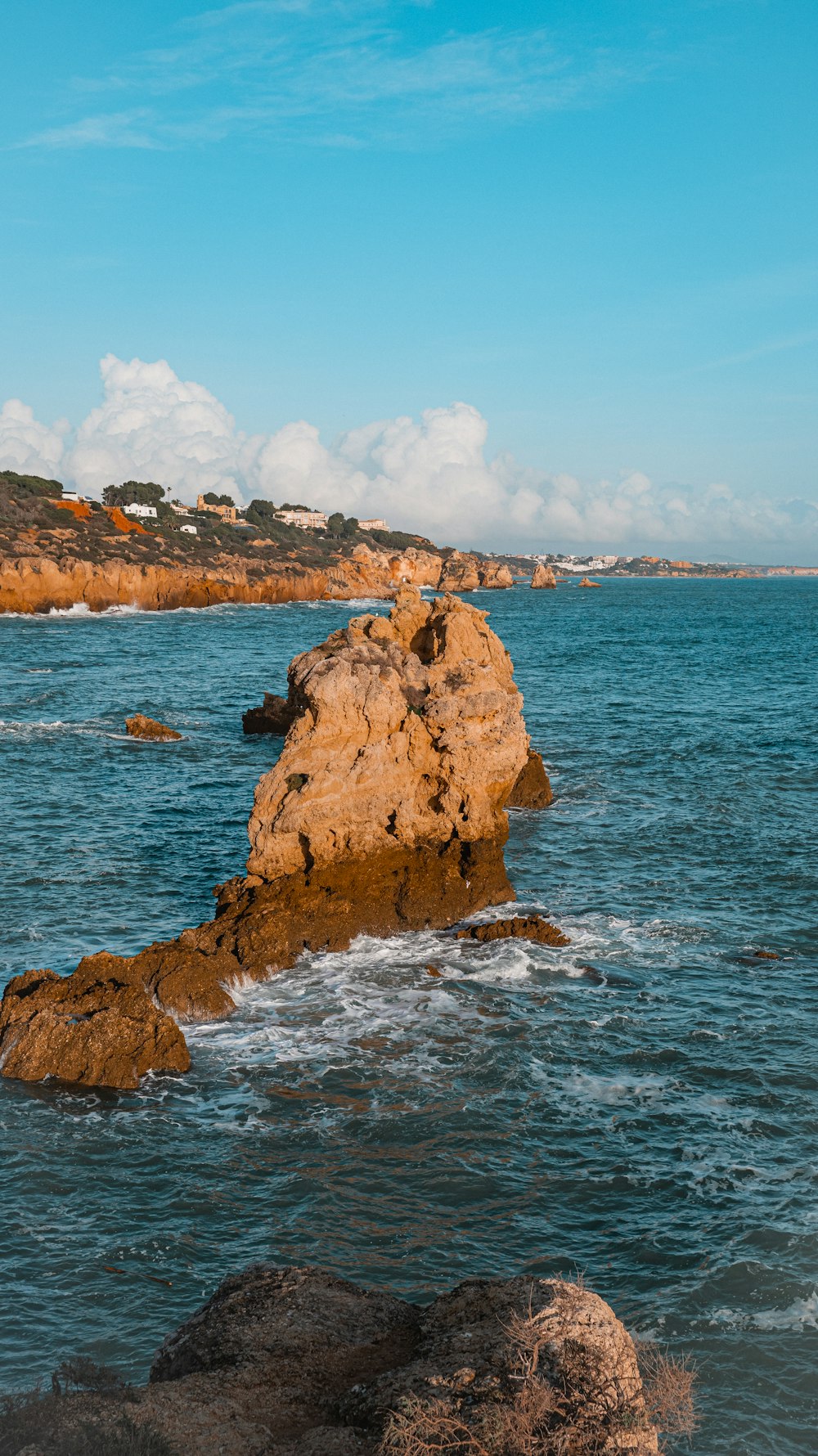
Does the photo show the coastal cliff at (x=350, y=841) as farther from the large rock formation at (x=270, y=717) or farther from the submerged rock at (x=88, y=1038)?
the large rock formation at (x=270, y=717)

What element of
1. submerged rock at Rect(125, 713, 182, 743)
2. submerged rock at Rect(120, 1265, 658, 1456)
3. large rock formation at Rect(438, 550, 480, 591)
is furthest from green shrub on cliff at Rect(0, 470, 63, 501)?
submerged rock at Rect(120, 1265, 658, 1456)

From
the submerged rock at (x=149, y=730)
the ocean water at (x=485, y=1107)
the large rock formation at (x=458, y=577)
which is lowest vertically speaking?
the ocean water at (x=485, y=1107)

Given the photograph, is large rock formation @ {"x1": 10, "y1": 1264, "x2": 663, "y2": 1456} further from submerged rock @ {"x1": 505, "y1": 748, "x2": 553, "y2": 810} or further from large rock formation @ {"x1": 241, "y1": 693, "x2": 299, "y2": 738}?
large rock formation @ {"x1": 241, "y1": 693, "x2": 299, "y2": 738}

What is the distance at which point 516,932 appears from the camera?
19844mm

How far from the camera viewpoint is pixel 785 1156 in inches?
500

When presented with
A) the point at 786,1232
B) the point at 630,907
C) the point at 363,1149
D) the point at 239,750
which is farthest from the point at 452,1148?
the point at 239,750

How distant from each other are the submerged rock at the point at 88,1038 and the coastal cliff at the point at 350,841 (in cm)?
5

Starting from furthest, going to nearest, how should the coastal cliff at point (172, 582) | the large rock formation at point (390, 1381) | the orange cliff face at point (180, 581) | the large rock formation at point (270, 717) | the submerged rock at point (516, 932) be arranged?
the orange cliff face at point (180, 581) < the coastal cliff at point (172, 582) < the large rock formation at point (270, 717) < the submerged rock at point (516, 932) < the large rock formation at point (390, 1381)

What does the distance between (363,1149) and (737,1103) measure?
5.14 m

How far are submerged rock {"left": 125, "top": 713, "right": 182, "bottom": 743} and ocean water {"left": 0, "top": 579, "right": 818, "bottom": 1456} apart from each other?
26.6 feet

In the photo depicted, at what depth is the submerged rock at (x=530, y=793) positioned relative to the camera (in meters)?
29.8

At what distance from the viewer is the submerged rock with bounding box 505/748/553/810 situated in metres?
29.8

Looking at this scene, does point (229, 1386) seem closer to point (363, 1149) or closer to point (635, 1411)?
point (635, 1411)

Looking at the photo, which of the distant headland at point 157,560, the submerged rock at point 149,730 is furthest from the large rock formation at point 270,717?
the distant headland at point 157,560
